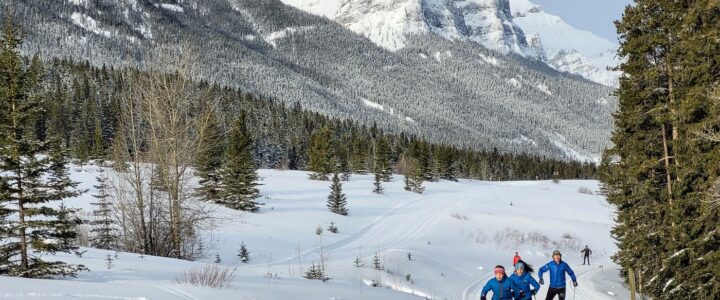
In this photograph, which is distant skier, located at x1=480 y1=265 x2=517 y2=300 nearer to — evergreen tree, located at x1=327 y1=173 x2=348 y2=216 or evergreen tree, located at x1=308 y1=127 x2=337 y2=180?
evergreen tree, located at x1=327 y1=173 x2=348 y2=216

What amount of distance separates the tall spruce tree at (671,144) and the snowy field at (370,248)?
10.4 ft

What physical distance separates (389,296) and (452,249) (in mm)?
16493

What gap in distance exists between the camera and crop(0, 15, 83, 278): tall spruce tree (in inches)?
405

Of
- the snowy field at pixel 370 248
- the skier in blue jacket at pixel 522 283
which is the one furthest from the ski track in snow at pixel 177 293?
the skier in blue jacket at pixel 522 283

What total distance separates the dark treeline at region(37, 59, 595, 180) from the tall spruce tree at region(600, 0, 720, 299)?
142ft

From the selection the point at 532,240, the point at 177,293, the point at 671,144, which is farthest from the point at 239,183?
the point at 671,144

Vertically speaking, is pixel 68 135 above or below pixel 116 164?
above

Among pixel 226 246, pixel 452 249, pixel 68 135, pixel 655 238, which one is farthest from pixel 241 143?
pixel 68 135

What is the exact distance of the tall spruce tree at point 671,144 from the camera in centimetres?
1412

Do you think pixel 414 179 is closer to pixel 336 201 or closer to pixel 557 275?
pixel 336 201

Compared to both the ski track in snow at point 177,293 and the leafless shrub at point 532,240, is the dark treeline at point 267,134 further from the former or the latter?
the ski track in snow at point 177,293

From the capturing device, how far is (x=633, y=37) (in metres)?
18.2

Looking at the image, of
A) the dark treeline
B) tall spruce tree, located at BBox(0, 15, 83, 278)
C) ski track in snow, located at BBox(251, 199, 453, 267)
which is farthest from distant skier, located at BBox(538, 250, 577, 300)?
the dark treeline

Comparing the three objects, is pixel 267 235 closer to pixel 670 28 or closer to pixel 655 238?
pixel 655 238
